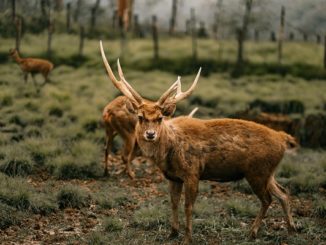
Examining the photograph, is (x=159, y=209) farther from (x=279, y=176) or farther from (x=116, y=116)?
(x=279, y=176)

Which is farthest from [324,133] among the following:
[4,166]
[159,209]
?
[4,166]

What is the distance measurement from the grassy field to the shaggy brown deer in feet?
2.16

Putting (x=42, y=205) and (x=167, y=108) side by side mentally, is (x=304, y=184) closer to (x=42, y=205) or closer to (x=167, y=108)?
(x=167, y=108)

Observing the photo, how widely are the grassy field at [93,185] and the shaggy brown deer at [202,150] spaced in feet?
2.16

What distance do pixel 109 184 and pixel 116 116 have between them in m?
1.40

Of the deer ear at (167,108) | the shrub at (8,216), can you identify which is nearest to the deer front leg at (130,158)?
the shrub at (8,216)

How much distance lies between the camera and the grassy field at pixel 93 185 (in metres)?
7.47

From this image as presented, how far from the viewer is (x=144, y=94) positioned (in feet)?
63.1

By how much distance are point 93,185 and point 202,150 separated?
3.52 m

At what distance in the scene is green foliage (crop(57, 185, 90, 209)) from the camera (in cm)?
850

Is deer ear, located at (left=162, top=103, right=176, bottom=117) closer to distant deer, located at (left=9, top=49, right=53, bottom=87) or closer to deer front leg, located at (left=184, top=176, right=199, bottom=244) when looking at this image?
deer front leg, located at (left=184, top=176, right=199, bottom=244)

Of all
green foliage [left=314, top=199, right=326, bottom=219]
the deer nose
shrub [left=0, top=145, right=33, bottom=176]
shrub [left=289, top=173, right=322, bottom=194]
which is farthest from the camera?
shrub [left=289, top=173, right=322, bottom=194]

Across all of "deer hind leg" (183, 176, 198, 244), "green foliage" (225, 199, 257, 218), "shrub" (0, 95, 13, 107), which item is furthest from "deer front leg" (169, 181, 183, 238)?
"shrub" (0, 95, 13, 107)

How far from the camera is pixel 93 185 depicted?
10016 mm
